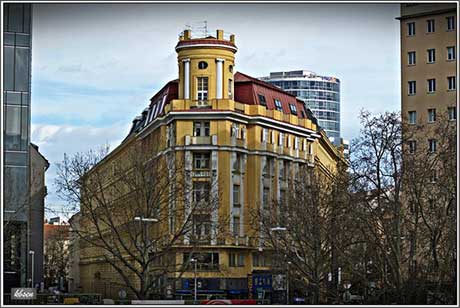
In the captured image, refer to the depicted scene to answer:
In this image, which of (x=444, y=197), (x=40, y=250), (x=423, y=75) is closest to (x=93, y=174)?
(x=40, y=250)

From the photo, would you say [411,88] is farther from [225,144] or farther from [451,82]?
[225,144]

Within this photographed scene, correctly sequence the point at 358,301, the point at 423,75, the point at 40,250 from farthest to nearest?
the point at 423,75 < the point at 40,250 < the point at 358,301

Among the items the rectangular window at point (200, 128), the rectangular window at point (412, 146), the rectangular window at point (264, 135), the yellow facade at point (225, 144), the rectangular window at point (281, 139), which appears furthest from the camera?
the rectangular window at point (281, 139)

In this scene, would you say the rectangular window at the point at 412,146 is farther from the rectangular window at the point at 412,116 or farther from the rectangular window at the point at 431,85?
the rectangular window at the point at 431,85

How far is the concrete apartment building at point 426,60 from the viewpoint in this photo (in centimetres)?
8419

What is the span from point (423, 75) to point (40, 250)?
1447 inches

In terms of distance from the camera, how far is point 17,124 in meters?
55.1

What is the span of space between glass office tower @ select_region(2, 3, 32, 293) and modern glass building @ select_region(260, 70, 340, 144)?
417ft

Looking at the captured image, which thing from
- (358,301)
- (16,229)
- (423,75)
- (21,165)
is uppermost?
(423,75)

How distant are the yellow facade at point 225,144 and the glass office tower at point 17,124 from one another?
20.7 meters

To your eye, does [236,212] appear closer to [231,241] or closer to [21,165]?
[231,241]

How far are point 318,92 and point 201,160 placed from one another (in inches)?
4448

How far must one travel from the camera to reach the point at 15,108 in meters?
55.2

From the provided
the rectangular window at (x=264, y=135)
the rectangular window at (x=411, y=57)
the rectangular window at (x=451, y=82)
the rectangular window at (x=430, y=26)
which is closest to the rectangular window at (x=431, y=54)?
the rectangular window at (x=411, y=57)
